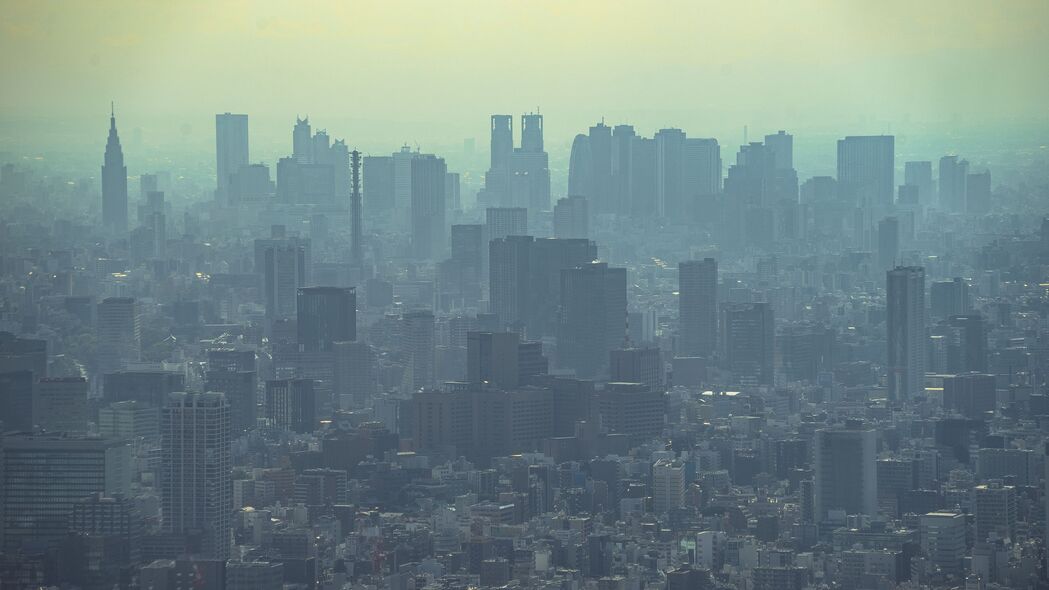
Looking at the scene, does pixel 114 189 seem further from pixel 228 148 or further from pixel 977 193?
pixel 977 193

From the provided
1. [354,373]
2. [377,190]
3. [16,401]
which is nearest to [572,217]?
[377,190]

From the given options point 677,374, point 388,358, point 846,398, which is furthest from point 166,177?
point 846,398

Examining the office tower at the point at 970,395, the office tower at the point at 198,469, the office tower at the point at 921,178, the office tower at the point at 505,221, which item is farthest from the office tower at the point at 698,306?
the office tower at the point at 198,469

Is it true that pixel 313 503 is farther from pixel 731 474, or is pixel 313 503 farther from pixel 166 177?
pixel 166 177

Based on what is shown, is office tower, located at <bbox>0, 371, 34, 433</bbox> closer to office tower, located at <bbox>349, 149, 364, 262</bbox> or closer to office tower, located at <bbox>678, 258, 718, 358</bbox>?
office tower, located at <bbox>678, 258, 718, 358</bbox>

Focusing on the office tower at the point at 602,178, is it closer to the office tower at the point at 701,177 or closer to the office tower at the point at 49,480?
the office tower at the point at 701,177

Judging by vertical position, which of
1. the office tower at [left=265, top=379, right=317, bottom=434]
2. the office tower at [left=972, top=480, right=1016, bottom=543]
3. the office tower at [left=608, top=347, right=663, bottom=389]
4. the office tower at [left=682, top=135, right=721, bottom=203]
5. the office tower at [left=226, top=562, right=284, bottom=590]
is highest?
the office tower at [left=682, top=135, right=721, bottom=203]

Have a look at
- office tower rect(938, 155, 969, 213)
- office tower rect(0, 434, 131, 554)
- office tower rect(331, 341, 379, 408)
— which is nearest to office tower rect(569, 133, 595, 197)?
office tower rect(938, 155, 969, 213)
